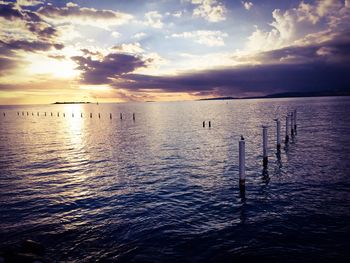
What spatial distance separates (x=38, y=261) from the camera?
8.93 meters

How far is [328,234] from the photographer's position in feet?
37.3

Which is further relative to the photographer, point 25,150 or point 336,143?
point 25,150

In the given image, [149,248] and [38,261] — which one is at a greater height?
[38,261]

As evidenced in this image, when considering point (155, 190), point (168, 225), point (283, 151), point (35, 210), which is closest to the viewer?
point (168, 225)

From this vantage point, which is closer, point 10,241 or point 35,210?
point 10,241

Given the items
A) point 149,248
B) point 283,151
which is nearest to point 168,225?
point 149,248

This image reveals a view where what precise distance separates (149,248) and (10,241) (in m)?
6.18

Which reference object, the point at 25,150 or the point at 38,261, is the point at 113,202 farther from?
the point at 25,150

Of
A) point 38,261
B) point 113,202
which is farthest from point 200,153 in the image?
point 38,261

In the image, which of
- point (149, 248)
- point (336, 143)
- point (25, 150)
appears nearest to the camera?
point (149, 248)

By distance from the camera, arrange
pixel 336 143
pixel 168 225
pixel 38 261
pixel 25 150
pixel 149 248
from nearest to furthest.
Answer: pixel 38 261 → pixel 149 248 → pixel 168 225 → pixel 336 143 → pixel 25 150

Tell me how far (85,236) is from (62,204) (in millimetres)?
5126

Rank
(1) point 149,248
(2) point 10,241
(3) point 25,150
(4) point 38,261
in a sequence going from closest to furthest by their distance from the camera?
(4) point 38,261
(1) point 149,248
(2) point 10,241
(3) point 25,150

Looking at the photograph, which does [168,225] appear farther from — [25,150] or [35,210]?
[25,150]
